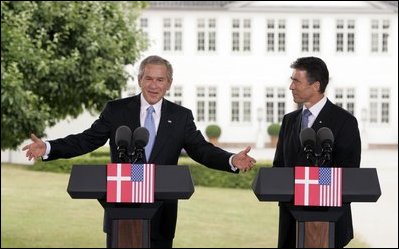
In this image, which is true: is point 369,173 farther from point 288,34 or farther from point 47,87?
point 288,34

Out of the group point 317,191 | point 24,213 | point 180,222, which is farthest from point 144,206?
point 24,213

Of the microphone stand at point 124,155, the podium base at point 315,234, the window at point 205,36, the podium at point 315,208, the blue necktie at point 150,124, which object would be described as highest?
the window at point 205,36

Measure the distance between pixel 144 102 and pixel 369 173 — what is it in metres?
1.22

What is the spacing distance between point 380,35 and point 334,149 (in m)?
38.3

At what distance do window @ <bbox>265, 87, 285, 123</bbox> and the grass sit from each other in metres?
14.6

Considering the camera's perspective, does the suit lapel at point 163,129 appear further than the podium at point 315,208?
Yes

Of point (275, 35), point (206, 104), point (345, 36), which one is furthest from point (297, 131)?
point (345, 36)

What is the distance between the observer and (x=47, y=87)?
11820mm

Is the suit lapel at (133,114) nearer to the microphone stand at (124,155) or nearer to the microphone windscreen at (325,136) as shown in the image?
the microphone stand at (124,155)

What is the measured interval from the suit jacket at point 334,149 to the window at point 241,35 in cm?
3558

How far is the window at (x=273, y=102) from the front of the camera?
1586 inches

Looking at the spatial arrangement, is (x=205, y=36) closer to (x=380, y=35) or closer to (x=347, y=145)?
(x=380, y=35)

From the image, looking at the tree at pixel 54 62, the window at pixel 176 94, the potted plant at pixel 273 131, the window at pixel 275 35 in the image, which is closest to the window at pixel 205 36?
the window at pixel 176 94

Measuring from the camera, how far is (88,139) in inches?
168
